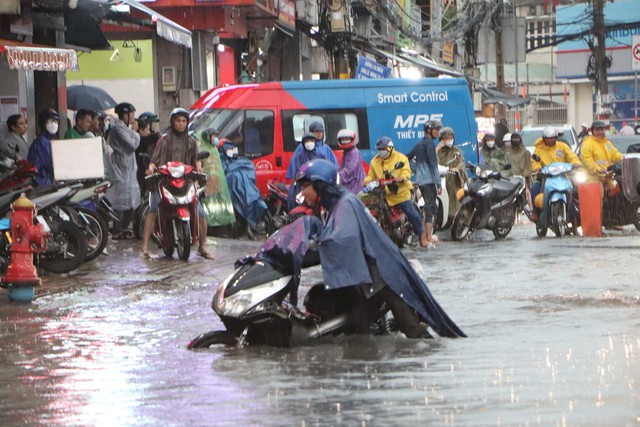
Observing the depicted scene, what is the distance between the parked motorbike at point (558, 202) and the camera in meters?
19.9

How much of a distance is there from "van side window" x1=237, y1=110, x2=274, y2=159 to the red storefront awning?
5.50 meters

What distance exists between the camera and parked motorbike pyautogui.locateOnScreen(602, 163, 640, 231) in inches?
827

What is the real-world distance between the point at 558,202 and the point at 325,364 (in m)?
12.1

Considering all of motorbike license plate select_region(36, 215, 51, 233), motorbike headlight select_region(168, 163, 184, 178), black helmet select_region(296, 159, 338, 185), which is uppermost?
black helmet select_region(296, 159, 338, 185)

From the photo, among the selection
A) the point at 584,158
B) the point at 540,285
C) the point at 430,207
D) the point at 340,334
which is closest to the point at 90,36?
the point at 430,207

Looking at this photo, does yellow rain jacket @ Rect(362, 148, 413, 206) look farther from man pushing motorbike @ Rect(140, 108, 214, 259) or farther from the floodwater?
the floodwater

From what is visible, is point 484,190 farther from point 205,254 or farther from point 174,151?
point 174,151

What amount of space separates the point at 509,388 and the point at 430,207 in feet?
38.7

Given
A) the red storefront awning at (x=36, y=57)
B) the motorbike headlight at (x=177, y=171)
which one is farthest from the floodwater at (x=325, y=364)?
the red storefront awning at (x=36, y=57)

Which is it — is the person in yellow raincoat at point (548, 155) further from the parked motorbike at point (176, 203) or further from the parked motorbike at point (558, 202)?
the parked motorbike at point (176, 203)

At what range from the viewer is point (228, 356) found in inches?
341

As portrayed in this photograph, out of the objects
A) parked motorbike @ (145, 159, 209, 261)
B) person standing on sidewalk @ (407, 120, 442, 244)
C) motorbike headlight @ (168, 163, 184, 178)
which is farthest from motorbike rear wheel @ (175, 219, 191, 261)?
person standing on sidewalk @ (407, 120, 442, 244)

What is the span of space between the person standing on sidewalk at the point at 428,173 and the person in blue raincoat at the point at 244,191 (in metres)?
2.26

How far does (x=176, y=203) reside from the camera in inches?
594
